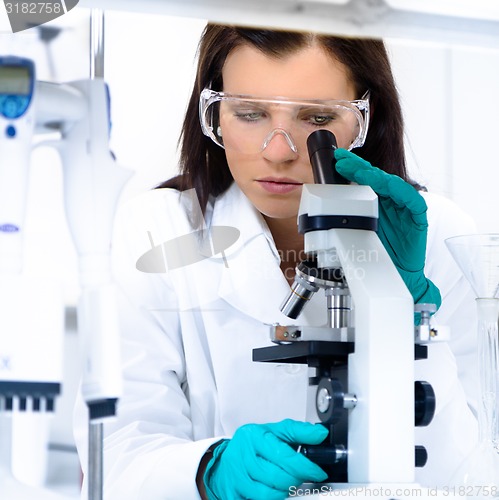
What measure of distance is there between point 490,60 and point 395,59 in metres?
0.36

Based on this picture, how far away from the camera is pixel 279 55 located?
5.18 ft

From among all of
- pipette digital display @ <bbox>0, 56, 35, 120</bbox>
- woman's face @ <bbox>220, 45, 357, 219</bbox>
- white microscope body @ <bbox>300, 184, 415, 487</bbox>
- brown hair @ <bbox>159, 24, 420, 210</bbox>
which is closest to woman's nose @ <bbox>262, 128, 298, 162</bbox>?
woman's face @ <bbox>220, 45, 357, 219</bbox>

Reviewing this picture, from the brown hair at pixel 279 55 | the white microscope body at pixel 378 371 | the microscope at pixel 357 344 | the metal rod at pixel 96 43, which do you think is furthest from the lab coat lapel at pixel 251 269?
the metal rod at pixel 96 43

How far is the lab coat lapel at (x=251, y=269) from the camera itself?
5.61ft

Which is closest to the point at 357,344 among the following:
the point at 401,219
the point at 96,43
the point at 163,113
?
the point at 401,219

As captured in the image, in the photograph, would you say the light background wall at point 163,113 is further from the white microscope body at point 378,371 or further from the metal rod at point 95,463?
the white microscope body at point 378,371

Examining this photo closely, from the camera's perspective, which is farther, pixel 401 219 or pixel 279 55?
pixel 279 55

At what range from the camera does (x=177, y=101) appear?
1910 millimetres

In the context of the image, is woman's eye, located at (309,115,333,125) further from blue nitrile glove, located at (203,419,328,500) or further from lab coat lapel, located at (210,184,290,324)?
blue nitrile glove, located at (203,419,328,500)

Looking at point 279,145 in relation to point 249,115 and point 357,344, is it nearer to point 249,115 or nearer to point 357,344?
point 249,115

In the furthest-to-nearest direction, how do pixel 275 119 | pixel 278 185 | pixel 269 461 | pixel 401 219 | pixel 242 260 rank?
pixel 242 260 < pixel 278 185 < pixel 275 119 < pixel 401 219 < pixel 269 461

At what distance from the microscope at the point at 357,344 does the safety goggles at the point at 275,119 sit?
1.03 ft

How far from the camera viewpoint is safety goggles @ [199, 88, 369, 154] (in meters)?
1.54

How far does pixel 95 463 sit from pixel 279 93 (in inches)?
37.6
